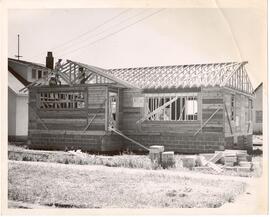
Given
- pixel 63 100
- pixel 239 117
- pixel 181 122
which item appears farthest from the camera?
pixel 63 100

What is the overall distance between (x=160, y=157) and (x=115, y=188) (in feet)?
3.70

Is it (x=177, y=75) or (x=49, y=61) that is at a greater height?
(x=49, y=61)

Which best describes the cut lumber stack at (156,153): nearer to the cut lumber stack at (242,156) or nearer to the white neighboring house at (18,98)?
the cut lumber stack at (242,156)

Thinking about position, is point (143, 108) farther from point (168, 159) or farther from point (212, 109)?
point (168, 159)

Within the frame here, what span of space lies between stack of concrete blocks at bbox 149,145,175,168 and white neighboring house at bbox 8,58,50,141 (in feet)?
8.05

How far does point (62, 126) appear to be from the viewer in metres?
8.52

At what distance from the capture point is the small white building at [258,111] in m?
7.65

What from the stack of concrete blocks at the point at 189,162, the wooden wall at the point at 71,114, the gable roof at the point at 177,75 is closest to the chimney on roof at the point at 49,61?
the wooden wall at the point at 71,114

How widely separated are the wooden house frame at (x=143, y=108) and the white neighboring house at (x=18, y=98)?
0.82 feet

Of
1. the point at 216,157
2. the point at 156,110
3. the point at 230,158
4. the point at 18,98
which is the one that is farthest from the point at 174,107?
the point at 18,98

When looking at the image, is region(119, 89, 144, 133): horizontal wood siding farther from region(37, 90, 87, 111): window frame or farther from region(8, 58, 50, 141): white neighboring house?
region(8, 58, 50, 141): white neighboring house

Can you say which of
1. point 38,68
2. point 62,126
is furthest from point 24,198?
point 38,68

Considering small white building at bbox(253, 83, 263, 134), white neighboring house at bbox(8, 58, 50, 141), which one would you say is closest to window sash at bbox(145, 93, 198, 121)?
small white building at bbox(253, 83, 263, 134)

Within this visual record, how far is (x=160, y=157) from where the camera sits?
8.17 metres
